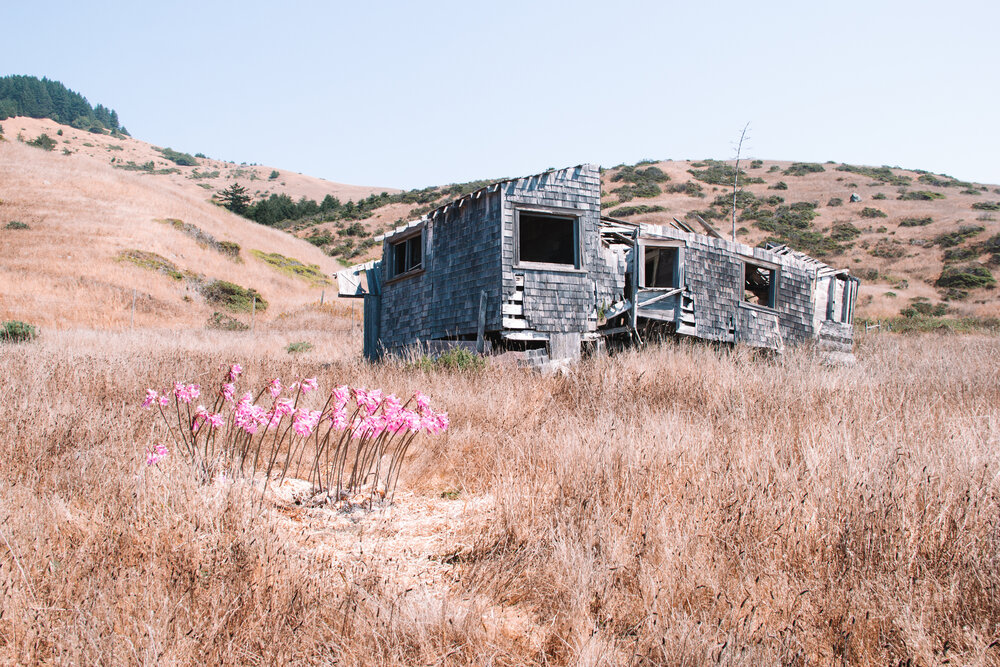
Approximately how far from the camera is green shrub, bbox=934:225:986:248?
42.9 metres

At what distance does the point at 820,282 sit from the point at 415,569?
64.3 ft

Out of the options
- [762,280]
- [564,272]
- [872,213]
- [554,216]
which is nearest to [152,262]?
[554,216]

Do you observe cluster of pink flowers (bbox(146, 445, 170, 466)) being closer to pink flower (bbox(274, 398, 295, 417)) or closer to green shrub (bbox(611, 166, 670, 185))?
pink flower (bbox(274, 398, 295, 417))

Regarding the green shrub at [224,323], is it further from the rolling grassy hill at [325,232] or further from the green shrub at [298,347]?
the green shrub at [298,347]

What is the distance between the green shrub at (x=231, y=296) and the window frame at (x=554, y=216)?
61.6ft

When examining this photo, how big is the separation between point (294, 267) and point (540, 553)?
3698 centimetres

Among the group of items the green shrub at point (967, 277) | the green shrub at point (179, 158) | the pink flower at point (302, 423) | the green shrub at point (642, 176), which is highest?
the green shrub at point (179, 158)

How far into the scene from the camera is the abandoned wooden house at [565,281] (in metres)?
13.9

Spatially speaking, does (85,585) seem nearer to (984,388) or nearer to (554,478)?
(554,478)

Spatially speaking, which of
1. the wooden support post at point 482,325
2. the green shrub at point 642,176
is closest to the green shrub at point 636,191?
the green shrub at point 642,176

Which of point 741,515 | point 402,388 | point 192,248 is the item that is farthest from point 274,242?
point 741,515

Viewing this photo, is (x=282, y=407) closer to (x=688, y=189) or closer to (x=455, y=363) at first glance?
(x=455, y=363)

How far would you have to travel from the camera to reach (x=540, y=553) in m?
3.63

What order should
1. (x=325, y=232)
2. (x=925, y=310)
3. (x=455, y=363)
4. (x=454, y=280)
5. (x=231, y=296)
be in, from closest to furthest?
1. (x=455, y=363)
2. (x=454, y=280)
3. (x=231, y=296)
4. (x=925, y=310)
5. (x=325, y=232)
